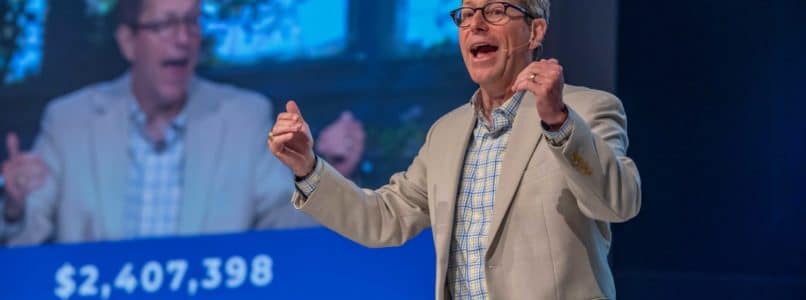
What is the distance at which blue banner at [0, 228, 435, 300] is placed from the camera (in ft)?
11.0

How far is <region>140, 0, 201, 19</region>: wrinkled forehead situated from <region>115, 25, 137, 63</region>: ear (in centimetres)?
8

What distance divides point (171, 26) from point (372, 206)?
2.03m

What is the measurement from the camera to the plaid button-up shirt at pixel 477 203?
1949mm

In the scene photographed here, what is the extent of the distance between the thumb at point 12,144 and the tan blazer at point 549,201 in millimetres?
2349

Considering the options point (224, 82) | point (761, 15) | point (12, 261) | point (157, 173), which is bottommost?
point (12, 261)

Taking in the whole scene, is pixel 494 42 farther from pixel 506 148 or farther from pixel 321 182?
pixel 321 182

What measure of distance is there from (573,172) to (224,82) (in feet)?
7.61

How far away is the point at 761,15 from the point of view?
289cm

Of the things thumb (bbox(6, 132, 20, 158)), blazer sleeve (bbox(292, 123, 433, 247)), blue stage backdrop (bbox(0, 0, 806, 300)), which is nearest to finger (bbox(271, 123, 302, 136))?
blazer sleeve (bbox(292, 123, 433, 247))

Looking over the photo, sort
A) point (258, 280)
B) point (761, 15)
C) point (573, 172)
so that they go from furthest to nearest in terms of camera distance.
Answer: point (258, 280) < point (761, 15) < point (573, 172)

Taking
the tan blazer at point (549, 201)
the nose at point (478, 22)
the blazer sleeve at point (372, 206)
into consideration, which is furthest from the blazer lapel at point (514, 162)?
the blazer sleeve at point (372, 206)

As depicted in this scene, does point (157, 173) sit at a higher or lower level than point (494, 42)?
lower

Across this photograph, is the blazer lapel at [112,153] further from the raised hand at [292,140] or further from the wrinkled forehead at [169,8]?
the raised hand at [292,140]

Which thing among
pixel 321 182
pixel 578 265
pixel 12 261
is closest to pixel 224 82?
pixel 12 261
